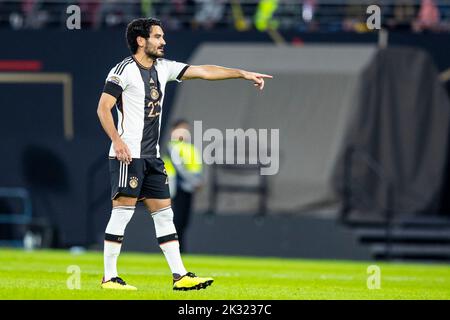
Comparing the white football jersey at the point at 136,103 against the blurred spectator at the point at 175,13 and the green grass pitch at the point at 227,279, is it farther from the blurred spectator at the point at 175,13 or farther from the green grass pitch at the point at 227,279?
the blurred spectator at the point at 175,13

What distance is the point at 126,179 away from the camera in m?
11.3

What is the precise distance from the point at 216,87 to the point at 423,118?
4150mm

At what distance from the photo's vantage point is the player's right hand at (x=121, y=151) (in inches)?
437

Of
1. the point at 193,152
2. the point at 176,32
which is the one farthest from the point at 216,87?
the point at 193,152

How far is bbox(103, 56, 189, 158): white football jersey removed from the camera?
11227 mm

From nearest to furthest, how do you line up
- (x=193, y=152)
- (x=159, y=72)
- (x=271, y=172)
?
(x=159, y=72) < (x=193, y=152) < (x=271, y=172)

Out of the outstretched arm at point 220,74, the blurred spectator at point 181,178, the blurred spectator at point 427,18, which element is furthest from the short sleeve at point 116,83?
the blurred spectator at point 427,18

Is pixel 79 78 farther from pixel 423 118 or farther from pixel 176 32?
pixel 423 118

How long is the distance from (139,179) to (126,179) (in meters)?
0.12

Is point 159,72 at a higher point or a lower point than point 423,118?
higher

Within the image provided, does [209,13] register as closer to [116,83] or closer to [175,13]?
[175,13]

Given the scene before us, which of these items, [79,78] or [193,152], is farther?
[79,78]
